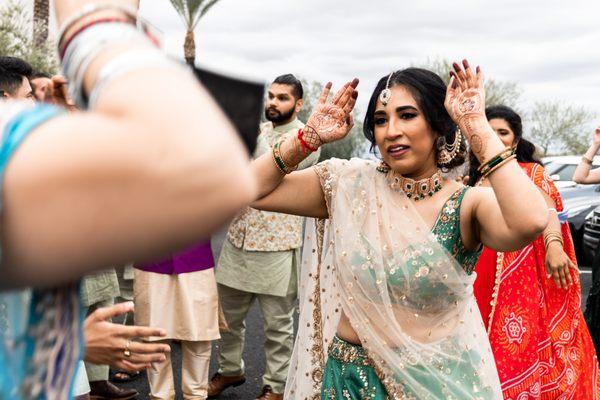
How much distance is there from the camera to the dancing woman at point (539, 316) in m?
3.67

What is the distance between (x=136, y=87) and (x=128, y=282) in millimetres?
4452

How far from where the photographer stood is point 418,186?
237 cm

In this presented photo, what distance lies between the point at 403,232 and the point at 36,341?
169 cm

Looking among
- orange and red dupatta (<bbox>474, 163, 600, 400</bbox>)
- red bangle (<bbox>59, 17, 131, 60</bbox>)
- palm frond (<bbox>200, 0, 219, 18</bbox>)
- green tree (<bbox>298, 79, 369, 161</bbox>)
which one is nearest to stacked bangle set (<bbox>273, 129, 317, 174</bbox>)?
red bangle (<bbox>59, 17, 131, 60</bbox>)

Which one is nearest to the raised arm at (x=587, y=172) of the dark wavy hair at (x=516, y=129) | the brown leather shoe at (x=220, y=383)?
the dark wavy hair at (x=516, y=129)

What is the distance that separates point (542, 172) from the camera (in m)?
4.11

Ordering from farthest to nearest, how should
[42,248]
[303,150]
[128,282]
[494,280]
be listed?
[128,282], [494,280], [303,150], [42,248]

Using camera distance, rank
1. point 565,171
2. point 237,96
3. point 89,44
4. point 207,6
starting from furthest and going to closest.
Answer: point 207,6 < point 565,171 < point 237,96 < point 89,44

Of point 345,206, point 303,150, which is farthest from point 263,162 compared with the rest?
point 345,206

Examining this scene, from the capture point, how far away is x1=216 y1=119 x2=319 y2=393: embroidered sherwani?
4512mm

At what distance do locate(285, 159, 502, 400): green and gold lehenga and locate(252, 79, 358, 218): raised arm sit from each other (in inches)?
6.5

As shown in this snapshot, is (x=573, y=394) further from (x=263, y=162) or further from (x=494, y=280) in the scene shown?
(x=263, y=162)

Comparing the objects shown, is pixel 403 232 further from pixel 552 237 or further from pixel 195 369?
pixel 195 369

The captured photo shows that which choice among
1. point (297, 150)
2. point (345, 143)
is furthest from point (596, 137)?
point (345, 143)
